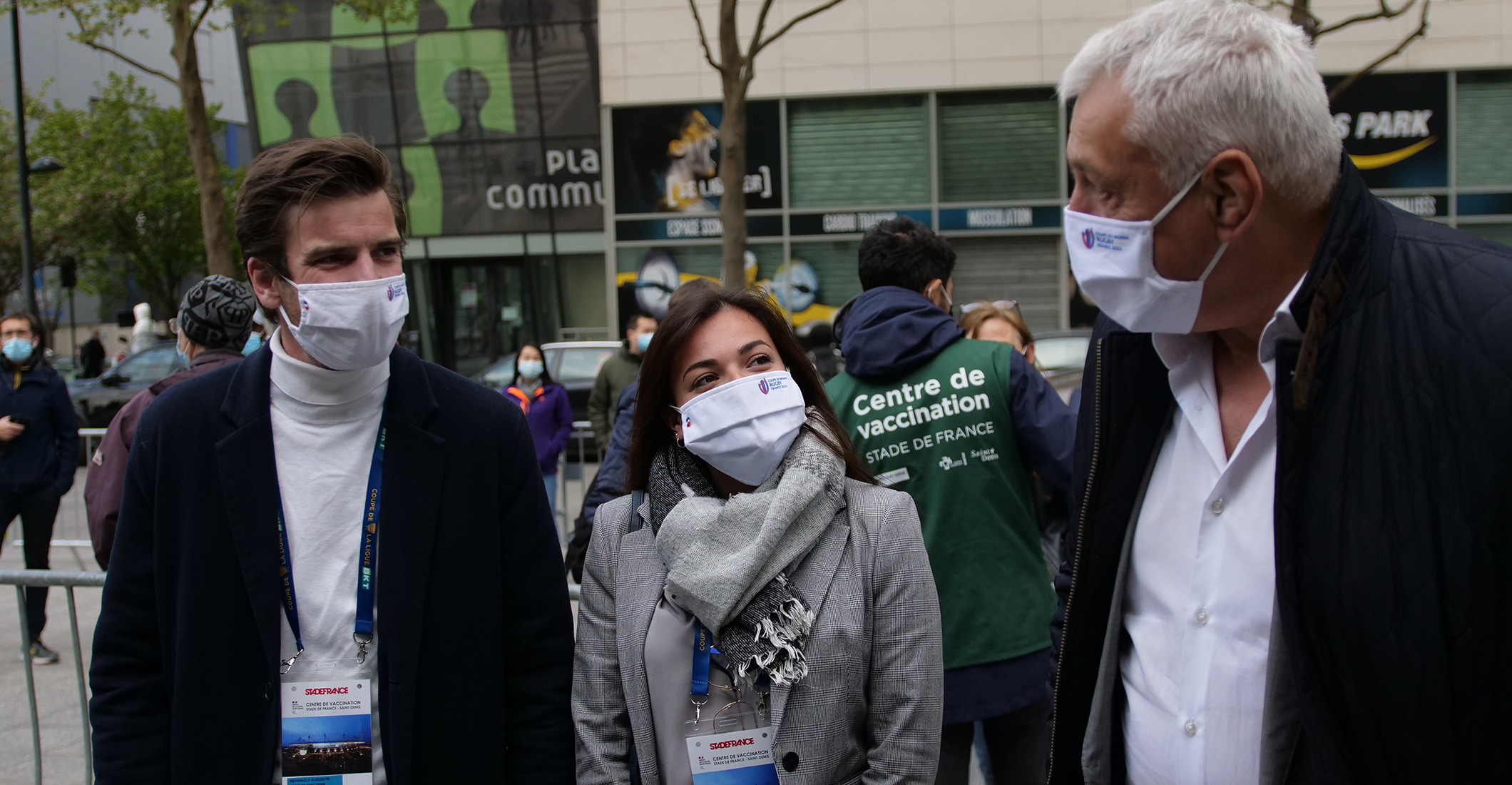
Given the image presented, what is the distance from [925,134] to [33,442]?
1596 cm

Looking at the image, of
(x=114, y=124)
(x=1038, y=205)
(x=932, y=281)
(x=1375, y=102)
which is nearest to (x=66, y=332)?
(x=114, y=124)

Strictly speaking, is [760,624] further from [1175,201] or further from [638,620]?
[1175,201]

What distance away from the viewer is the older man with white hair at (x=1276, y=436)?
155cm

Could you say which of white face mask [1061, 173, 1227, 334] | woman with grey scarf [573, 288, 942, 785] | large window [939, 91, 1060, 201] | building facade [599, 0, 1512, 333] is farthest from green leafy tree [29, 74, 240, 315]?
white face mask [1061, 173, 1227, 334]

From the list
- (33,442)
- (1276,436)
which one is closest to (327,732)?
(1276,436)

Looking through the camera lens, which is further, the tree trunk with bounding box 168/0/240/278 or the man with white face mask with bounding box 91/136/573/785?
the tree trunk with bounding box 168/0/240/278

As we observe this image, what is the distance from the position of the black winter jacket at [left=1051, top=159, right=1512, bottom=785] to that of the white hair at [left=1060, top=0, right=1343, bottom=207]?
0.08 metres

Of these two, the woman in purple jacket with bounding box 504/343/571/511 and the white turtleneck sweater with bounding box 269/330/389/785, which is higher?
the white turtleneck sweater with bounding box 269/330/389/785

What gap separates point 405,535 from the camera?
7.70 ft

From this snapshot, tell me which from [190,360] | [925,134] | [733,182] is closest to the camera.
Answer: [190,360]

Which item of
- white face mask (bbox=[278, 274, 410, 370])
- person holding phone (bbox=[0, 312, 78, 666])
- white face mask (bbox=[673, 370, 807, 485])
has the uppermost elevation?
white face mask (bbox=[278, 274, 410, 370])

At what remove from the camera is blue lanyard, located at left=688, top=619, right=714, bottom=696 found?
238 centimetres

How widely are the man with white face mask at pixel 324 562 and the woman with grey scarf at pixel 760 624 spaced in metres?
0.15

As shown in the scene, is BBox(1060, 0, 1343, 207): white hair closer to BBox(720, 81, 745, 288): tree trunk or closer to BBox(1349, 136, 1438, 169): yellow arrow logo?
BBox(720, 81, 745, 288): tree trunk
